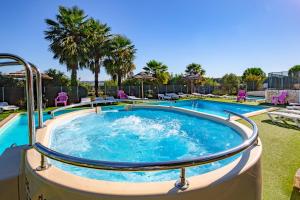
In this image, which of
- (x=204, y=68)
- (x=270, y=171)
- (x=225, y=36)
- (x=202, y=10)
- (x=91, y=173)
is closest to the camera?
(x=270, y=171)

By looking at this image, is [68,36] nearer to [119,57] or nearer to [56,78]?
[119,57]

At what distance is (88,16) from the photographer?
17.0m

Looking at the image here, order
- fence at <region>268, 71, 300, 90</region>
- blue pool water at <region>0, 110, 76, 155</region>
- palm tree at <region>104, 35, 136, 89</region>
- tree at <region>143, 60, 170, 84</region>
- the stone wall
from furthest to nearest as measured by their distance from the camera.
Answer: tree at <region>143, 60, 170, 84</region> < palm tree at <region>104, 35, 136, 89</region> < fence at <region>268, 71, 300, 90</region> < the stone wall < blue pool water at <region>0, 110, 76, 155</region>

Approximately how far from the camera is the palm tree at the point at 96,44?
16.7 metres

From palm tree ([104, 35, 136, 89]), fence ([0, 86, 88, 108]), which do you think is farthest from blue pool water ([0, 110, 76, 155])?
palm tree ([104, 35, 136, 89])

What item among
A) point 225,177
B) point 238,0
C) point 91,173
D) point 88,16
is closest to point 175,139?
point 91,173

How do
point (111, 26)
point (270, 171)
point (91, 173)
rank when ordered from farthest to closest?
1. point (111, 26)
2. point (91, 173)
3. point (270, 171)

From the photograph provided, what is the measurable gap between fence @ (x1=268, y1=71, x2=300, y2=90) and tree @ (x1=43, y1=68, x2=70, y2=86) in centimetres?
1792

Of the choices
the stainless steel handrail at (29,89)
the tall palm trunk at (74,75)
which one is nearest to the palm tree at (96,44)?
the tall palm trunk at (74,75)

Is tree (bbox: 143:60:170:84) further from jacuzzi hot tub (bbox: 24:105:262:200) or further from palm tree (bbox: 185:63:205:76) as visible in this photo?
jacuzzi hot tub (bbox: 24:105:262:200)

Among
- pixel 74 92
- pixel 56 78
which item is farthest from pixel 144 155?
pixel 56 78

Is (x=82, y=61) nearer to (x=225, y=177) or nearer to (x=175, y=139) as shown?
(x=175, y=139)

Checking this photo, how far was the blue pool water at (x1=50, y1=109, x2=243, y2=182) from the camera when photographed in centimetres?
413

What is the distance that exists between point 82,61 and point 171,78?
13.6 meters
